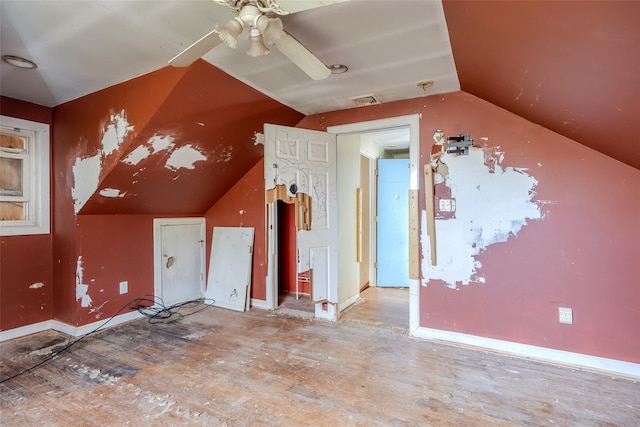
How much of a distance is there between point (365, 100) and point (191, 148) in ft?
5.70

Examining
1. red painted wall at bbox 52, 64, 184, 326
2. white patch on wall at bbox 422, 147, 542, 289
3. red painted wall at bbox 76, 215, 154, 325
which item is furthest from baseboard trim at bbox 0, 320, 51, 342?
white patch on wall at bbox 422, 147, 542, 289

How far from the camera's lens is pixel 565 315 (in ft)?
7.73

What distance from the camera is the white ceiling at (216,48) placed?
1609 mm

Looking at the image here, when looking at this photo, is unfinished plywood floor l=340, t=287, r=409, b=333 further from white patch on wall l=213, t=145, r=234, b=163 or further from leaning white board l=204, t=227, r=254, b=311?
white patch on wall l=213, t=145, r=234, b=163

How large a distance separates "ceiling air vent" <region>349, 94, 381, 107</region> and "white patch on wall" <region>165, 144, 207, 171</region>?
162cm

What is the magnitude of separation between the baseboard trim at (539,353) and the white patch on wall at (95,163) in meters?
3.14

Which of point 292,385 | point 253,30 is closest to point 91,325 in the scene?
point 292,385

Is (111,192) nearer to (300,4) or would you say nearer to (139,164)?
(139,164)

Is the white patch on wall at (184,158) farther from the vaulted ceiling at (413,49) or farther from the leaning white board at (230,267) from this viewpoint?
the leaning white board at (230,267)

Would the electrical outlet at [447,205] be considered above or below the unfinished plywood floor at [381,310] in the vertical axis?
above

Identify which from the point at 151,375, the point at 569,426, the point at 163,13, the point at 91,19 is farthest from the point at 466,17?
the point at 151,375

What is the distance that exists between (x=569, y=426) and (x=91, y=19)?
344 cm

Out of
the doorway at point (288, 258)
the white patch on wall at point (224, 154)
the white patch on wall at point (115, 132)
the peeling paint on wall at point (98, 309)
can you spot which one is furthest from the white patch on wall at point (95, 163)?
the doorway at point (288, 258)

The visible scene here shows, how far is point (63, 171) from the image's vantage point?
3090mm
